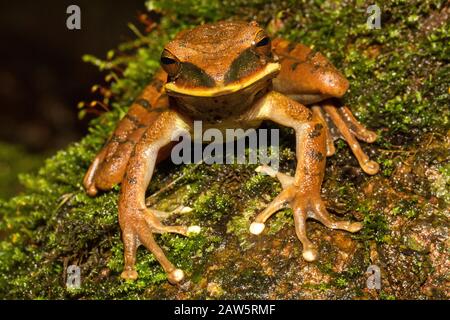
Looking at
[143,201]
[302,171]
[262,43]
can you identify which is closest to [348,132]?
[302,171]

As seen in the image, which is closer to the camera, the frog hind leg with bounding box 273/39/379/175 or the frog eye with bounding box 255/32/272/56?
the frog eye with bounding box 255/32/272/56

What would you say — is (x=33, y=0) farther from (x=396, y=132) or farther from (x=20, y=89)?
(x=396, y=132)

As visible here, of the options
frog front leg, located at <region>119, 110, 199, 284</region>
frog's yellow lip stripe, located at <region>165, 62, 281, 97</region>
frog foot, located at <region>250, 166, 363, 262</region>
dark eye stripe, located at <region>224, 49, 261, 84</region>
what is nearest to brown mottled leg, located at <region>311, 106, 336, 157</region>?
frog foot, located at <region>250, 166, 363, 262</region>

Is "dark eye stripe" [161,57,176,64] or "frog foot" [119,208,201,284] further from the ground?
"dark eye stripe" [161,57,176,64]

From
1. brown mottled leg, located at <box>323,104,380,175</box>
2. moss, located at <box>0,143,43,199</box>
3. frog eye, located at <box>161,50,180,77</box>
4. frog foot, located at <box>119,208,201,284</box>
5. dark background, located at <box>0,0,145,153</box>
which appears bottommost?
frog foot, located at <box>119,208,201,284</box>

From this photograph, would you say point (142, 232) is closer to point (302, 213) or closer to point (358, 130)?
point (302, 213)

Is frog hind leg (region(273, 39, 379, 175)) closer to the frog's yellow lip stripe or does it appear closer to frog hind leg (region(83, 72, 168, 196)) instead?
the frog's yellow lip stripe

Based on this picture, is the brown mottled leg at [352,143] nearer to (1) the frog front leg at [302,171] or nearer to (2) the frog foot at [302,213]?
(1) the frog front leg at [302,171]

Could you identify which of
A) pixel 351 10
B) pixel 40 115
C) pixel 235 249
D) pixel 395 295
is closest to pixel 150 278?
pixel 235 249
